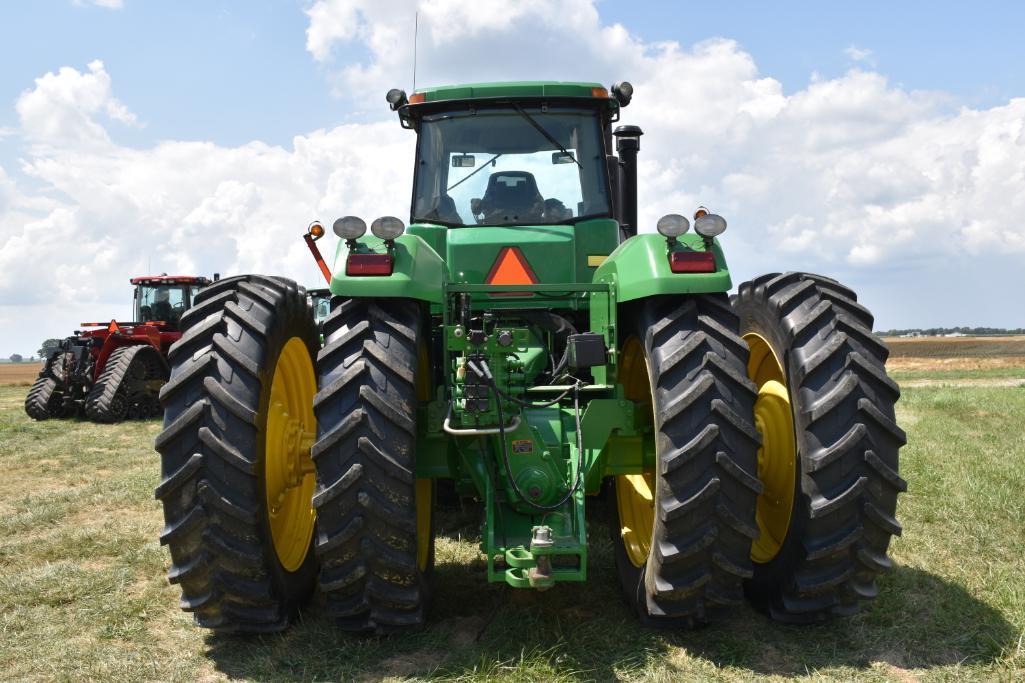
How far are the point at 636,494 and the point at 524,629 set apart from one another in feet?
3.36

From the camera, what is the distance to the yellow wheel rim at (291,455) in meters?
4.03

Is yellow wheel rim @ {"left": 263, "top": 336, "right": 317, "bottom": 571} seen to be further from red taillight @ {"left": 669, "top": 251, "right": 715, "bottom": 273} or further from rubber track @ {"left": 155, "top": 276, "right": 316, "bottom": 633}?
red taillight @ {"left": 669, "top": 251, "right": 715, "bottom": 273}

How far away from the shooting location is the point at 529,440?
379cm

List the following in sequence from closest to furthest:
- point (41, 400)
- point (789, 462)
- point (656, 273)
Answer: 1. point (656, 273)
2. point (789, 462)
3. point (41, 400)

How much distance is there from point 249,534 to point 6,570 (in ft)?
9.09

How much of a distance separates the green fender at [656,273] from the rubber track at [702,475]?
210 millimetres

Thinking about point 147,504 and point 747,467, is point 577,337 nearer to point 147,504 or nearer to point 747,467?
point 747,467

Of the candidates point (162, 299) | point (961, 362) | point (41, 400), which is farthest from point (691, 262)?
point (961, 362)

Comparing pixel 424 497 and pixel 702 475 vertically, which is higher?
pixel 702 475

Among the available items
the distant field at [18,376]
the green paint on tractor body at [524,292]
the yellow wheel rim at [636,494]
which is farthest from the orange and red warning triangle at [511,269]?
the distant field at [18,376]

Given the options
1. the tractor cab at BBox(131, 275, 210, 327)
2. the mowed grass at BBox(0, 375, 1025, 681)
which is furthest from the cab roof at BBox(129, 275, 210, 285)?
the mowed grass at BBox(0, 375, 1025, 681)

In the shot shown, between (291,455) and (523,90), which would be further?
(523,90)

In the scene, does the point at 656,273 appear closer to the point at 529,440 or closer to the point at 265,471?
the point at 529,440

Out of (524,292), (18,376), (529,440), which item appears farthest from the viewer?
(18,376)
